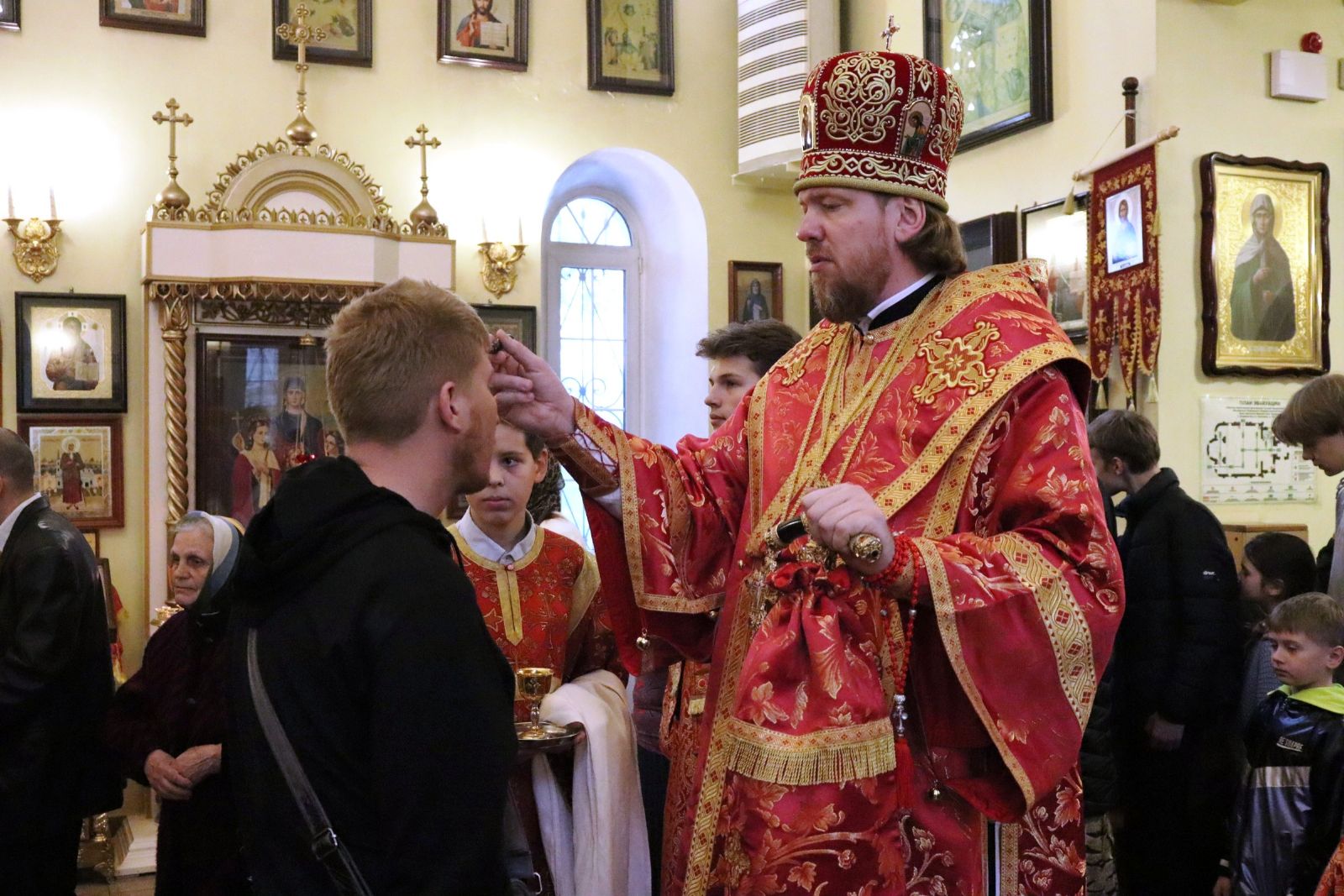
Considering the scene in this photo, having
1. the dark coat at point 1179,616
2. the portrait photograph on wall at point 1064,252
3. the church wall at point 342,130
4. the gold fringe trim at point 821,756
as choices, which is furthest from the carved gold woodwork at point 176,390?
the gold fringe trim at point 821,756

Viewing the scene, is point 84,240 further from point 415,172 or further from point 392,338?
point 392,338

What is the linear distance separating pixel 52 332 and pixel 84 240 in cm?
54

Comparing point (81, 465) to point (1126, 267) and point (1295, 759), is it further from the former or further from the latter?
point (1295, 759)

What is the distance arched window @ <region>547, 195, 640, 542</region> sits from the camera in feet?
30.7

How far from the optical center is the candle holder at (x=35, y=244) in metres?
7.29

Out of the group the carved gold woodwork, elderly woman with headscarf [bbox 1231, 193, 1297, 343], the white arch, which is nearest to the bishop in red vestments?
elderly woman with headscarf [bbox 1231, 193, 1297, 343]

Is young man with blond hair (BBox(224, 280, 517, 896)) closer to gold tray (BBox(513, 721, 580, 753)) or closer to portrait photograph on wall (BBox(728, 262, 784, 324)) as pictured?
gold tray (BBox(513, 721, 580, 753))

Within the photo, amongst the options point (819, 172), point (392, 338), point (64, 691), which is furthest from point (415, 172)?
point (392, 338)

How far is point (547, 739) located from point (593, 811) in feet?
0.79

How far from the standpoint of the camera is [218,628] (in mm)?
3816

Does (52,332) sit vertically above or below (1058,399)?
above

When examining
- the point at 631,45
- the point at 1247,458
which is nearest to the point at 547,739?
the point at 1247,458

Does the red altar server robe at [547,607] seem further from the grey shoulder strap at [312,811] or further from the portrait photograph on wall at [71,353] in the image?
the portrait photograph on wall at [71,353]

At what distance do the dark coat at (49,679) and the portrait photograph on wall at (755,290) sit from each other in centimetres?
527
